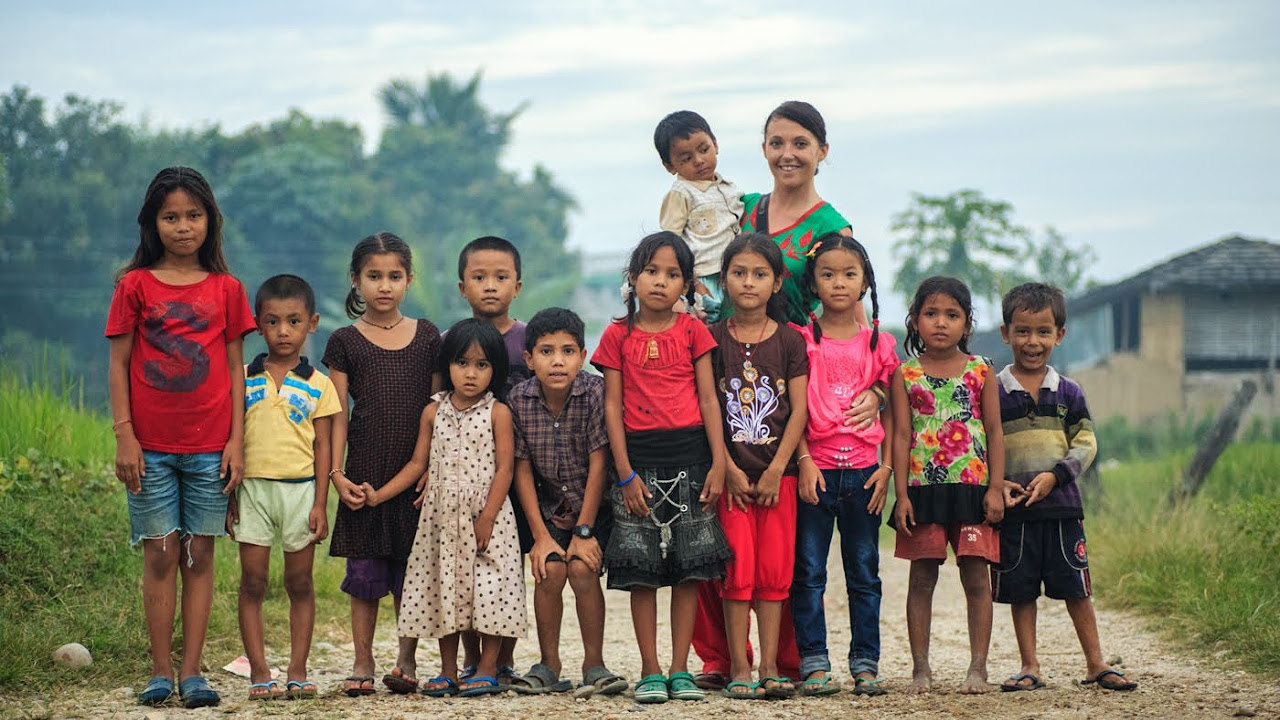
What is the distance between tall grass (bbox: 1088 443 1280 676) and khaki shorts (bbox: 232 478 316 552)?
12.8 ft

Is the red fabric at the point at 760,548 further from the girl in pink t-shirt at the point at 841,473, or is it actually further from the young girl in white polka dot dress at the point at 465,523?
the young girl in white polka dot dress at the point at 465,523

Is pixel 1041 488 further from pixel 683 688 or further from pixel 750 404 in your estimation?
pixel 683 688

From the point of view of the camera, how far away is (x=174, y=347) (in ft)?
16.0

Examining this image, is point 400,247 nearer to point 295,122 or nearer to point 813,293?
point 813,293

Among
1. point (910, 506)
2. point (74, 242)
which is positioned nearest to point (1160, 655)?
point (910, 506)

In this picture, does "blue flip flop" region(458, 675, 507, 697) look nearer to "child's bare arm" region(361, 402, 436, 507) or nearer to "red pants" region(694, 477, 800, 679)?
"child's bare arm" region(361, 402, 436, 507)

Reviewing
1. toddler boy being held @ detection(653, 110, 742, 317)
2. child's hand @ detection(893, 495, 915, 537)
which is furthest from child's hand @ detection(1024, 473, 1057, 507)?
toddler boy being held @ detection(653, 110, 742, 317)

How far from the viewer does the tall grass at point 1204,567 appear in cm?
622

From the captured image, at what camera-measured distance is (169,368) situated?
4855 millimetres

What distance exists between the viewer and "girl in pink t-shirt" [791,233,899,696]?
5.08 metres

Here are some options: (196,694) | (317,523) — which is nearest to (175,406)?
(317,523)

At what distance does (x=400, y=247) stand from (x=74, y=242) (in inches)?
1159

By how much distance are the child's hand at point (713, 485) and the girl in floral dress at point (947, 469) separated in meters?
0.72

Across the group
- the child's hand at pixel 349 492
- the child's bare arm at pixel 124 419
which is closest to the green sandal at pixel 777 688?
the child's hand at pixel 349 492
